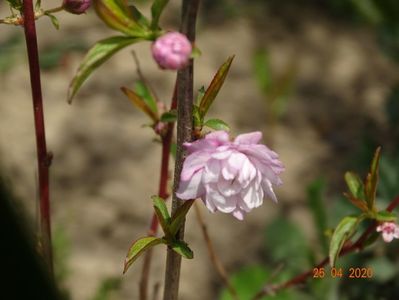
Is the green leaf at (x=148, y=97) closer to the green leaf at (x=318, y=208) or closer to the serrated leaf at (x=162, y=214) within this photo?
the serrated leaf at (x=162, y=214)

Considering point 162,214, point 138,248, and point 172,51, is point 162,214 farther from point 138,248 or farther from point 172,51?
point 172,51

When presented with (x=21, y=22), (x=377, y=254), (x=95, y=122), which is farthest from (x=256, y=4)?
(x=21, y=22)

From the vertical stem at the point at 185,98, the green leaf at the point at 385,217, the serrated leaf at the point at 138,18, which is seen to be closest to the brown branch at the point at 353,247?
the green leaf at the point at 385,217

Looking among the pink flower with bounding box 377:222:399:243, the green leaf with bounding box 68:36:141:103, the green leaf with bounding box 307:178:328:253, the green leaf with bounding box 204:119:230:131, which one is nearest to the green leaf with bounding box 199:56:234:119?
the green leaf with bounding box 204:119:230:131

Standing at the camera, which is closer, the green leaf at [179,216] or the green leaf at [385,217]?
the green leaf at [179,216]

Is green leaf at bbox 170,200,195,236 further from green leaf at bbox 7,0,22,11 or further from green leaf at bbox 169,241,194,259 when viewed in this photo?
green leaf at bbox 7,0,22,11
